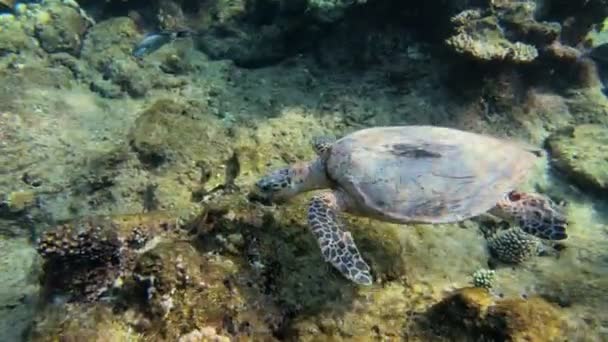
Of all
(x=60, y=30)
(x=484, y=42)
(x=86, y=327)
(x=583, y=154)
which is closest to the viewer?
(x=86, y=327)

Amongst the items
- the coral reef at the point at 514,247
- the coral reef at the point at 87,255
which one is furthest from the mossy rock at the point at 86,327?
the coral reef at the point at 514,247

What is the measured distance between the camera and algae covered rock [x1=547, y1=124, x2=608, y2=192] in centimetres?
592

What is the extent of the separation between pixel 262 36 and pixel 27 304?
540 cm

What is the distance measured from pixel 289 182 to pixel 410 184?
1.11 m

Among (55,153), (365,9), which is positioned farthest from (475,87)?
(55,153)

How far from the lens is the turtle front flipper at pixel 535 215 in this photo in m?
4.13

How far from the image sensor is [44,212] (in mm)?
5543

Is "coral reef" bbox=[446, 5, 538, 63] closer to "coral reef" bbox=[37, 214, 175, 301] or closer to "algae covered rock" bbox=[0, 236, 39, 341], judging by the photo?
"coral reef" bbox=[37, 214, 175, 301]

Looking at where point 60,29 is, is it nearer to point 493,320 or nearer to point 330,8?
point 330,8

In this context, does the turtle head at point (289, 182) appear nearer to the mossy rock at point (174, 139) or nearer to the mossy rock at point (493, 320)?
the mossy rock at point (174, 139)

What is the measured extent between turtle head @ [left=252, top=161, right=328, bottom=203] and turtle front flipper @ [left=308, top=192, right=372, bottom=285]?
403 millimetres

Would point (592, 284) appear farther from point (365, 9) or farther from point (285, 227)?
Result: point (365, 9)

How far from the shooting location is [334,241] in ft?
12.2

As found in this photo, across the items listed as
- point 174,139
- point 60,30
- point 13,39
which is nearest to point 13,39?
point 13,39
